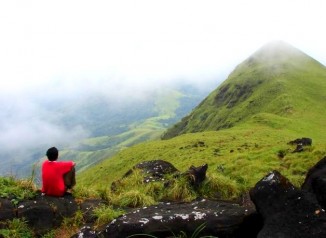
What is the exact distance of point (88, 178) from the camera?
9875 centimetres

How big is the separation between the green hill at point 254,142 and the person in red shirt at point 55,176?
1.36 meters

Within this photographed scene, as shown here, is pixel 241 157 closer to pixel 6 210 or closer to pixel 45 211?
pixel 45 211

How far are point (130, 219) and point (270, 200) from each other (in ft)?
16.0

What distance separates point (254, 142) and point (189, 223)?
5781 centimetres

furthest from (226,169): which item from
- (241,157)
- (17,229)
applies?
(17,229)

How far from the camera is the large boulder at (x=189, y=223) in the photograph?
45.3 feet

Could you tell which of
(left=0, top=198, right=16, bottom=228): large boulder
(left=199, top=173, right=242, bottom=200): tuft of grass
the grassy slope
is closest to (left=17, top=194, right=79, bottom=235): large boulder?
(left=0, top=198, right=16, bottom=228): large boulder

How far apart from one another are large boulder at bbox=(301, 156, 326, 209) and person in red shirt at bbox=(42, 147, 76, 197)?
10167 mm

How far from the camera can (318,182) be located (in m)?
13.5

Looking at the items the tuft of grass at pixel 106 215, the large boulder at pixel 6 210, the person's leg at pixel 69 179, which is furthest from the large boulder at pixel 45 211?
the tuft of grass at pixel 106 215

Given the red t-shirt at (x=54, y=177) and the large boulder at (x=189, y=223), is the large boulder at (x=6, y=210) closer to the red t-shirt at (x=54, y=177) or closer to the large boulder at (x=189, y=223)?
the red t-shirt at (x=54, y=177)

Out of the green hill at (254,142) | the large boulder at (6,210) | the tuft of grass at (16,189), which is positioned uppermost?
the tuft of grass at (16,189)

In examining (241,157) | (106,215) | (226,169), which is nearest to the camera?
(106,215)

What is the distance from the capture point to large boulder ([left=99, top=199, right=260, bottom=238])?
13.8 metres
